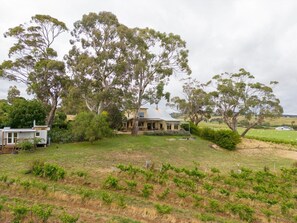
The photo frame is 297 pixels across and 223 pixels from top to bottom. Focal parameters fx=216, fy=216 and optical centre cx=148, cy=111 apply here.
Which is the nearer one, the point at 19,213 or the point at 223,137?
the point at 19,213

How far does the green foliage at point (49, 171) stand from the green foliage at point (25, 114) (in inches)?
541

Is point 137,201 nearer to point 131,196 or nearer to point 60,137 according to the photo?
point 131,196

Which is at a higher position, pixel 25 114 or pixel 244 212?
pixel 25 114

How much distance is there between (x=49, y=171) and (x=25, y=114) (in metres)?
15.3

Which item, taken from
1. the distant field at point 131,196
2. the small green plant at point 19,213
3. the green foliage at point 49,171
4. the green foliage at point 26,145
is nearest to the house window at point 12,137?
the green foliage at point 26,145

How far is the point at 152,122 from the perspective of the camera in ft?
133

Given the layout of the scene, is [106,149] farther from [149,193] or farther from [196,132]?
[196,132]

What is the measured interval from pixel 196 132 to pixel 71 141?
71.0ft

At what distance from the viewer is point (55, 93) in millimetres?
28547

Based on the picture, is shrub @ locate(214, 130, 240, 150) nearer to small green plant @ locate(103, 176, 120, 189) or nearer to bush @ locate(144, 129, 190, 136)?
bush @ locate(144, 129, 190, 136)

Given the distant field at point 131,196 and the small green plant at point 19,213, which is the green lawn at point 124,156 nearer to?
the distant field at point 131,196

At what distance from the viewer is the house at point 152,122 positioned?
39241 millimetres

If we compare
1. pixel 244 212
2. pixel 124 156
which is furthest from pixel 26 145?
pixel 244 212

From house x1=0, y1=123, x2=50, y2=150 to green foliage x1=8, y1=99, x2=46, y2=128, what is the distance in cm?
345
